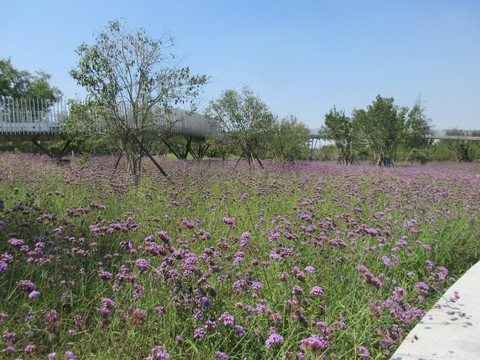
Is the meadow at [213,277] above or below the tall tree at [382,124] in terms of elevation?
below

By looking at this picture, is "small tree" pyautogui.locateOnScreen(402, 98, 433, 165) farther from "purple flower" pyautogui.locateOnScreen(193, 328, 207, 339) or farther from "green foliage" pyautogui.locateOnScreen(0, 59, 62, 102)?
"green foliage" pyautogui.locateOnScreen(0, 59, 62, 102)

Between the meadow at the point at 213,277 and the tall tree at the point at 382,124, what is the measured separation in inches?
1002

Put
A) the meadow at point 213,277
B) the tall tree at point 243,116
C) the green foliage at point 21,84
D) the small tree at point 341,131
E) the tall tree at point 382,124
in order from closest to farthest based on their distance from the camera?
1. the meadow at point 213,277
2. the tall tree at point 243,116
3. the tall tree at point 382,124
4. the small tree at point 341,131
5. the green foliage at point 21,84

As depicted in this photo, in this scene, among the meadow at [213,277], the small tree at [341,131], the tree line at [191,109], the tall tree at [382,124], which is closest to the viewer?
the meadow at [213,277]

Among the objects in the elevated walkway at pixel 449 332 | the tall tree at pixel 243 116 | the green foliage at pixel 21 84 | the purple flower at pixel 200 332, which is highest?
the green foliage at pixel 21 84

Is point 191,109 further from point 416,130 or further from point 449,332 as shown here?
point 416,130

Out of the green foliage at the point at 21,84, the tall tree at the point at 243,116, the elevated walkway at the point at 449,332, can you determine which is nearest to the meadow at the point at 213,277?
the elevated walkway at the point at 449,332

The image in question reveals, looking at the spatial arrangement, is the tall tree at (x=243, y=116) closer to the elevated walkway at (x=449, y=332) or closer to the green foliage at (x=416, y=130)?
the elevated walkway at (x=449, y=332)

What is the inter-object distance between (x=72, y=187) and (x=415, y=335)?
6.51 meters

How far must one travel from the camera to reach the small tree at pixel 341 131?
109ft

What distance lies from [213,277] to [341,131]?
107 feet

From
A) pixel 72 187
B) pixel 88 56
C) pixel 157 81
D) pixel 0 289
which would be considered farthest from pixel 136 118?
pixel 0 289

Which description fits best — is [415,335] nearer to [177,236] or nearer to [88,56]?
[177,236]

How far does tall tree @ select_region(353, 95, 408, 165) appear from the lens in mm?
29172
